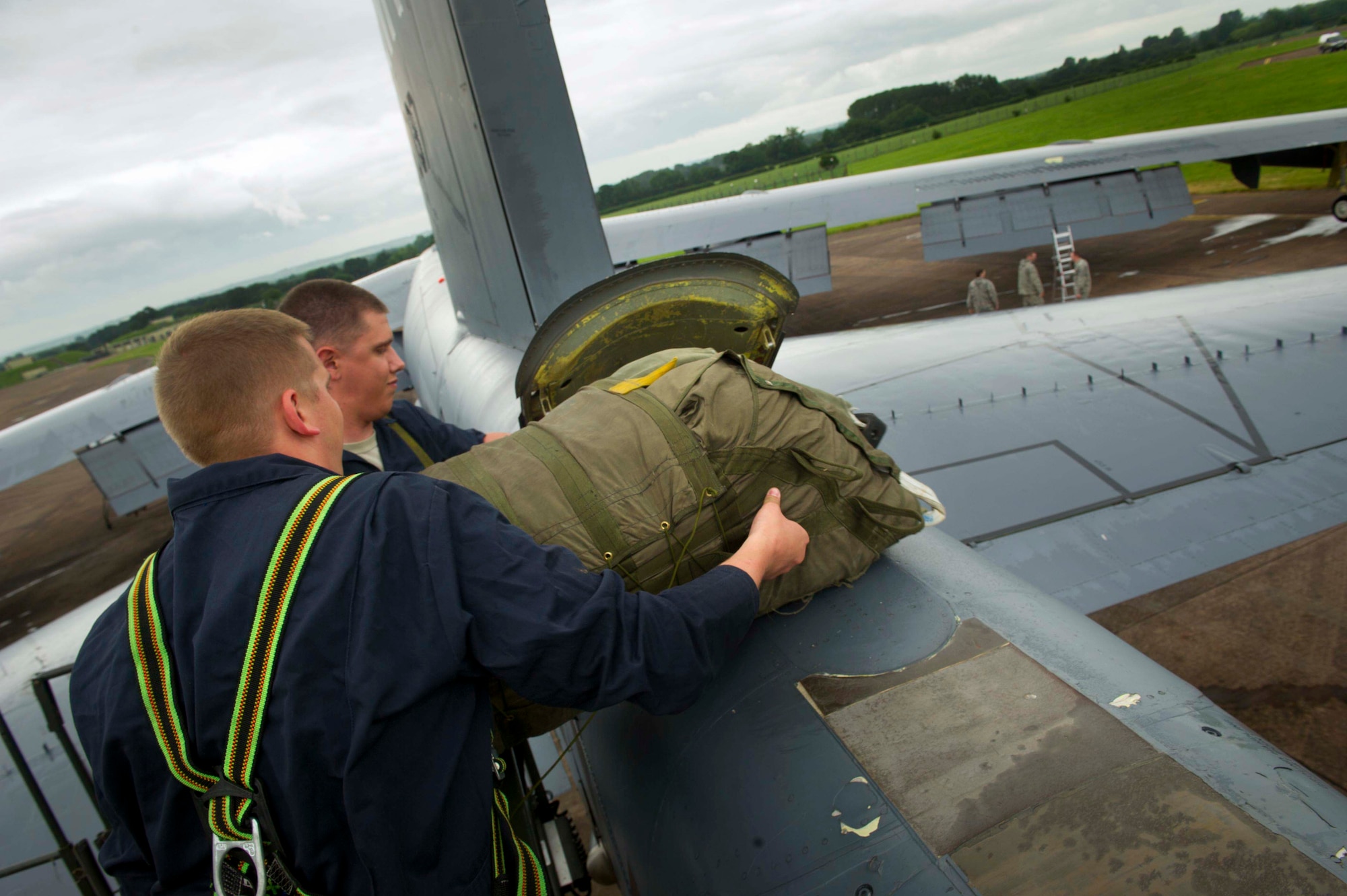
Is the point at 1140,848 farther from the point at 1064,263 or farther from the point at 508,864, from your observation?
the point at 1064,263

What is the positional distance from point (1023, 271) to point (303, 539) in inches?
579

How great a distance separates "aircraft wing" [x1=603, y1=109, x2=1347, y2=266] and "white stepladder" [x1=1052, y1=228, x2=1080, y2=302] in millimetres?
509

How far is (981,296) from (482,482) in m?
13.3

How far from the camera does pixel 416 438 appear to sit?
369 centimetres

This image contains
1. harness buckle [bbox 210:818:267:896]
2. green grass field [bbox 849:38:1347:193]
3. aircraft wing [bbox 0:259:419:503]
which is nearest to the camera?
harness buckle [bbox 210:818:267:896]

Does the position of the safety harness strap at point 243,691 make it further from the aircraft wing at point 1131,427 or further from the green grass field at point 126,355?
the green grass field at point 126,355

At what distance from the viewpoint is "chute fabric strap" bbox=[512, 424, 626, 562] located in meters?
2.09

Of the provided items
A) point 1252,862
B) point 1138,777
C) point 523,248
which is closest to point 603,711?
point 1138,777

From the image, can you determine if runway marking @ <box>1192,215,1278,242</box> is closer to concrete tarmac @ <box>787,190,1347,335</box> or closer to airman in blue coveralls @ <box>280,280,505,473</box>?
concrete tarmac @ <box>787,190,1347,335</box>

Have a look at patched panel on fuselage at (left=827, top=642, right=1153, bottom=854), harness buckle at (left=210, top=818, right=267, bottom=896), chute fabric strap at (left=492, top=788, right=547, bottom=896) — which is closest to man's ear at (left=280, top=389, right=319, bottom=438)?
harness buckle at (left=210, top=818, right=267, bottom=896)

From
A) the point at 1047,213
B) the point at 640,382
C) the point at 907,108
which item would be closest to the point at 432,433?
the point at 640,382

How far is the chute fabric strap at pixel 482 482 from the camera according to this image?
2.09 metres

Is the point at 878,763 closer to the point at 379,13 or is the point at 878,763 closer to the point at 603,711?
the point at 603,711

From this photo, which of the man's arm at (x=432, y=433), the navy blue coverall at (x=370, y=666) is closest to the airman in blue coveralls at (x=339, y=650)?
the navy blue coverall at (x=370, y=666)
